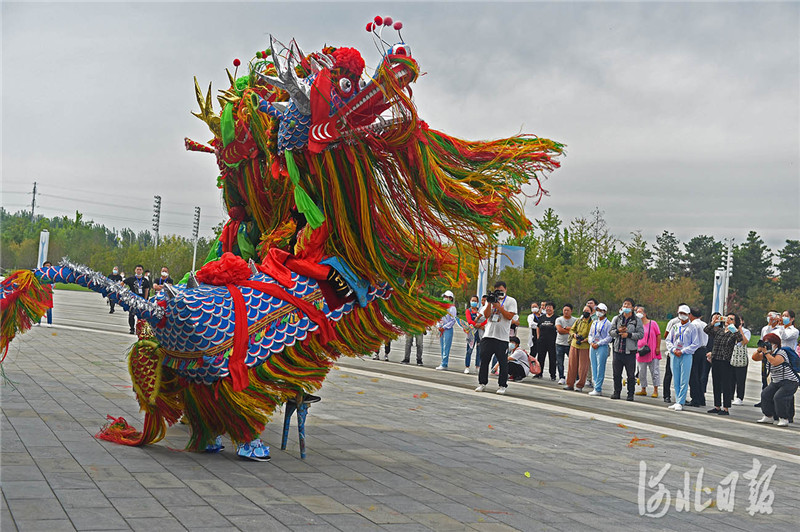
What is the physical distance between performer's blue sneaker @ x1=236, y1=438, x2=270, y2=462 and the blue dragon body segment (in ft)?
2.34

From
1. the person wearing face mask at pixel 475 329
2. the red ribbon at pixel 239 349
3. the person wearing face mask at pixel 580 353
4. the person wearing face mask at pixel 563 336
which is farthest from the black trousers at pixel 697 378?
the red ribbon at pixel 239 349

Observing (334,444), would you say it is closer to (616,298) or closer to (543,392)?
(543,392)

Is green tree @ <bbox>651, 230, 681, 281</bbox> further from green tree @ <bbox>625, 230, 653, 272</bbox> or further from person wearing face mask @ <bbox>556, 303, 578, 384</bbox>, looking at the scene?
person wearing face mask @ <bbox>556, 303, 578, 384</bbox>

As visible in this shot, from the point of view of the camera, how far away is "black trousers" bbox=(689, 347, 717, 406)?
40.1 feet

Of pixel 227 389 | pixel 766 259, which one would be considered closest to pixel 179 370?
pixel 227 389

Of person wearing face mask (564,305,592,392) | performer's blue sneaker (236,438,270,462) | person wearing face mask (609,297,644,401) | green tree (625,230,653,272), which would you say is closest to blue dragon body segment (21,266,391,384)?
performer's blue sneaker (236,438,270,462)

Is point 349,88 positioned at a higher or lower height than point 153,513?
higher

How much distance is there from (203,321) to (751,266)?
65021 mm

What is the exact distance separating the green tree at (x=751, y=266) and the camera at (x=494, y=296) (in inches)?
2191

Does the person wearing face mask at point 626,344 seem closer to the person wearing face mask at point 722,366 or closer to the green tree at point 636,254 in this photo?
the person wearing face mask at point 722,366

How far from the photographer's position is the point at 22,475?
184 inches

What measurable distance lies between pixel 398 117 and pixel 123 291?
2434mm

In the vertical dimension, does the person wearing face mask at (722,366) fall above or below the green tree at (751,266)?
below

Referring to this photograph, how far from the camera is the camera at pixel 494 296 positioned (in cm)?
1132
